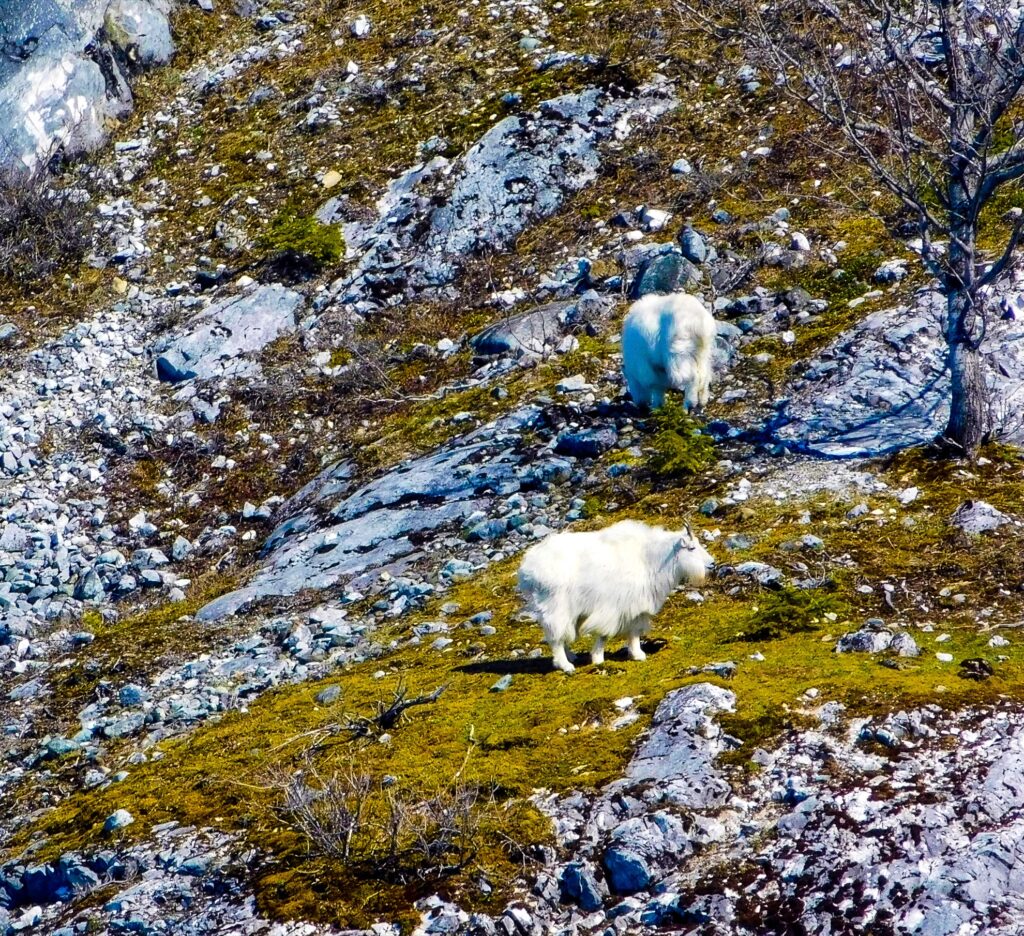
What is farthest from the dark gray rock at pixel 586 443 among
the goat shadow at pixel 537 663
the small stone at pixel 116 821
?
the small stone at pixel 116 821

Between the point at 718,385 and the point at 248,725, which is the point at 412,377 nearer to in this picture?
the point at 718,385

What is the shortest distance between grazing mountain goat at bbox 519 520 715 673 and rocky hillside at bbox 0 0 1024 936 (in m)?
0.41

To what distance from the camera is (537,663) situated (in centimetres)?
977

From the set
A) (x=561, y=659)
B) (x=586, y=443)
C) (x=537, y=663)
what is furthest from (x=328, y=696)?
(x=586, y=443)

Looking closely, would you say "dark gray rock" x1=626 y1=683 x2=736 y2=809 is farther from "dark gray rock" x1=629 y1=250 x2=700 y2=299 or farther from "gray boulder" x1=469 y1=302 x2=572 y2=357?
"dark gray rock" x1=629 y1=250 x2=700 y2=299

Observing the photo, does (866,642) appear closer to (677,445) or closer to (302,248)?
(677,445)

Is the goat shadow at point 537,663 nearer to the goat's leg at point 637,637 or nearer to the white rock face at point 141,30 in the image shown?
the goat's leg at point 637,637

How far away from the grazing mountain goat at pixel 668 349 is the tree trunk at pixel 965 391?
3.00 metres

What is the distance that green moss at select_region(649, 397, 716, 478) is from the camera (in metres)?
12.9

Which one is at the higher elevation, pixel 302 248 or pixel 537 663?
pixel 302 248

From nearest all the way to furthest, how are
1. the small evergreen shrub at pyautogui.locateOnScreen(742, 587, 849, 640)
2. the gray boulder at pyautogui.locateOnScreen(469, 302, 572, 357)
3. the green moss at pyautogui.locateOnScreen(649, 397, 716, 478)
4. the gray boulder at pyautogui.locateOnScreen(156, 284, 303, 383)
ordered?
the small evergreen shrub at pyautogui.locateOnScreen(742, 587, 849, 640) < the green moss at pyautogui.locateOnScreen(649, 397, 716, 478) < the gray boulder at pyautogui.locateOnScreen(469, 302, 572, 357) < the gray boulder at pyautogui.locateOnScreen(156, 284, 303, 383)

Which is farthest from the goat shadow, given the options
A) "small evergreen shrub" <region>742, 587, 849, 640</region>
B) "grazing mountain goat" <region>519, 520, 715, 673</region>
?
"small evergreen shrub" <region>742, 587, 849, 640</region>

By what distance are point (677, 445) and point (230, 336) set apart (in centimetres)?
836

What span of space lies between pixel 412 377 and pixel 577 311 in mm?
2556
